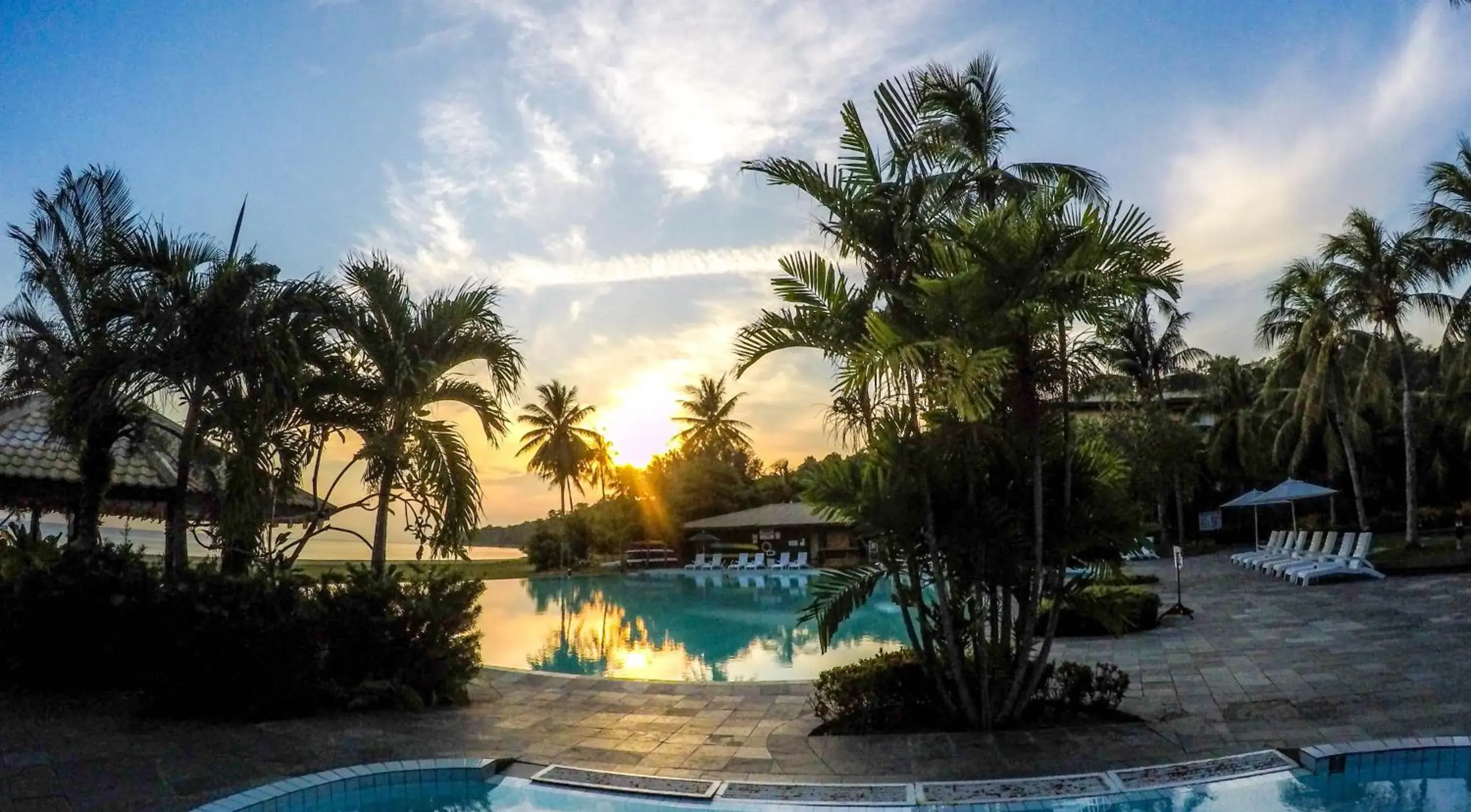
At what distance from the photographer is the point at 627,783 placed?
218 inches

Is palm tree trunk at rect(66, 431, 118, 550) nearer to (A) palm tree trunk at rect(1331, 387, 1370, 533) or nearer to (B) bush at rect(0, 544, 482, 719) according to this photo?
(B) bush at rect(0, 544, 482, 719)

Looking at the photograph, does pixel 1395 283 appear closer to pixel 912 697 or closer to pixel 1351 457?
pixel 1351 457

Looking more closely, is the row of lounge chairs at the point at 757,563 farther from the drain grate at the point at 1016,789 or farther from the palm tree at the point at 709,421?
the drain grate at the point at 1016,789

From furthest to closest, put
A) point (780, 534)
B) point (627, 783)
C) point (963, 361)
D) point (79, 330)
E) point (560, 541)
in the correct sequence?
point (560, 541)
point (780, 534)
point (79, 330)
point (627, 783)
point (963, 361)

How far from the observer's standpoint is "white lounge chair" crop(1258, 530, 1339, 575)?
18.1m

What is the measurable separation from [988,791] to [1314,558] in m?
16.2

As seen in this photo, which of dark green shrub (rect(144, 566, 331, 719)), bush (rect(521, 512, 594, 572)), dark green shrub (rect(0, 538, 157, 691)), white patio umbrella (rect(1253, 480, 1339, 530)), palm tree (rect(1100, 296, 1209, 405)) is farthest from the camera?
bush (rect(521, 512, 594, 572))

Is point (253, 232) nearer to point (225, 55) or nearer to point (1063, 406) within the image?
point (225, 55)

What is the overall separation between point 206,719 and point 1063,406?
6.77 metres

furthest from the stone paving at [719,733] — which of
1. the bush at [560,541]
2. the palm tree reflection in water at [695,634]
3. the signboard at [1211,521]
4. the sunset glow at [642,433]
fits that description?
the sunset glow at [642,433]

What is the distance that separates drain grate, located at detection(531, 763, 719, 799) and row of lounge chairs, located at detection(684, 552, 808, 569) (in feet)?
85.8

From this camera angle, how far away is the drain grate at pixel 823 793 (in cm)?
512

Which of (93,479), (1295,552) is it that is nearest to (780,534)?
(1295,552)

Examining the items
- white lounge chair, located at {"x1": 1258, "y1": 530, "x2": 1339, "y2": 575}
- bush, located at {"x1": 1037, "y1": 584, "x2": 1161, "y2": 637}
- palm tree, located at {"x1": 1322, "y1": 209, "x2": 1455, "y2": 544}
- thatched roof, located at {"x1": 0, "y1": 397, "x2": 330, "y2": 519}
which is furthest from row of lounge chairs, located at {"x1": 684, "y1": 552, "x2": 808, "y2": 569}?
thatched roof, located at {"x1": 0, "y1": 397, "x2": 330, "y2": 519}
